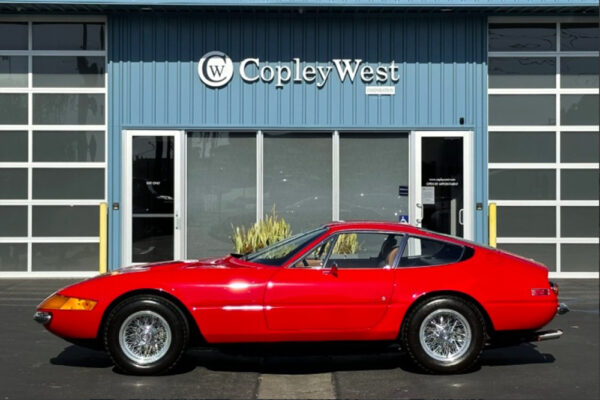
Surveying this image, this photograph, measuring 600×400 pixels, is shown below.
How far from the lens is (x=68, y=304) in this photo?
6.93 m

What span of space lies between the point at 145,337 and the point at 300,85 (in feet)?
27.3

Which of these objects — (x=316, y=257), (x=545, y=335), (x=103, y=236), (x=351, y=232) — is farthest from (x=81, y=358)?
(x=103, y=236)

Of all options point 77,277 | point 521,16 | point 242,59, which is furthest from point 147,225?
point 521,16

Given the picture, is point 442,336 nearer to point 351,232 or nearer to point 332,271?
point 332,271

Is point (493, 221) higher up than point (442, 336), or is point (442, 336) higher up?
point (493, 221)

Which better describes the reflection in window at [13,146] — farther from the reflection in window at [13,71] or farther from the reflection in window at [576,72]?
the reflection in window at [576,72]

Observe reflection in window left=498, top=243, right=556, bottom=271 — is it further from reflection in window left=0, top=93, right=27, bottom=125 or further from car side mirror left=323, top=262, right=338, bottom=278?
reflection in window left=0, top=93, right=27, bottom=125

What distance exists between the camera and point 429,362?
689 centimetres

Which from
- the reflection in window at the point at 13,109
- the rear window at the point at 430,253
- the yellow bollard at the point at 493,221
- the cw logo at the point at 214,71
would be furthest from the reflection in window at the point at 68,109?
the rear window at the point at 430,253

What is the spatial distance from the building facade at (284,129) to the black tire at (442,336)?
747cm

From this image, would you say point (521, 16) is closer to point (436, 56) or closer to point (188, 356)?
point (436, 56)

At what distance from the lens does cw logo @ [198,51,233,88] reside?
14.4 meters

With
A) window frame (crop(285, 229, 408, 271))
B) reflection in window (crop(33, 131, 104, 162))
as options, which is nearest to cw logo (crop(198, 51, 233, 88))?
reflection in window (crop(33, 131, 104, 162))

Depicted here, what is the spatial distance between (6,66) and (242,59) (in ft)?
13.9
